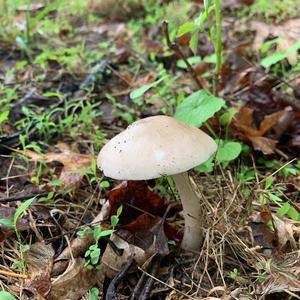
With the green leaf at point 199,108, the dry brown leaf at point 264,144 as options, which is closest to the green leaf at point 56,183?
the green leaf at point 199,108

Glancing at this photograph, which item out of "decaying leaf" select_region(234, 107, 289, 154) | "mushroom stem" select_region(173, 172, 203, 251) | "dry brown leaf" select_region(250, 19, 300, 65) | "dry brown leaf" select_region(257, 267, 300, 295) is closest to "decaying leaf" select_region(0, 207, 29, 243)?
"mushroom stem" select_region(173, 172, 203, 251)

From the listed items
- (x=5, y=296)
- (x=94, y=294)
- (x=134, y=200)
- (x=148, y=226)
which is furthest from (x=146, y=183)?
(x=5, y=296)

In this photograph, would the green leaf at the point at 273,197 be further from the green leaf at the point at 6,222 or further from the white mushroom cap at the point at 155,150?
the green leaf at the point at 6,222

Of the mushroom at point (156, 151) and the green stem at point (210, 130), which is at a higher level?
the mushroom at point (156, 151)

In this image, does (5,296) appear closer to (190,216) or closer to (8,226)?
(8,226)

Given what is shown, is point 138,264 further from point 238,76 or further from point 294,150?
point 238,76

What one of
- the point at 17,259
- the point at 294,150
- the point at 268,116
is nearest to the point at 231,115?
the point at 268,116

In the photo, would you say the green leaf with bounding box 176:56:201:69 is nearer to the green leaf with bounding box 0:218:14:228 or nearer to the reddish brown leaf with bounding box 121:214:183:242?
the reddish brown leaf with bounding box 121:214:183:242
